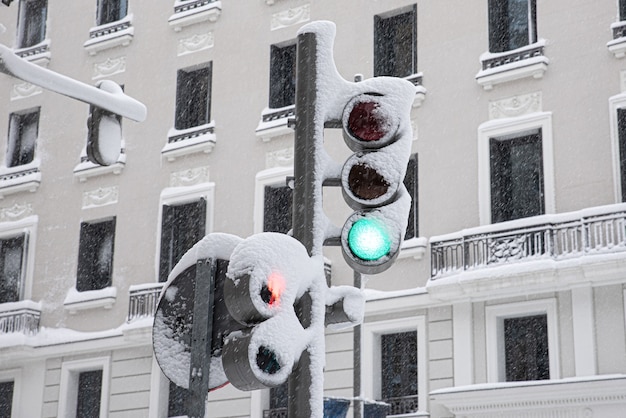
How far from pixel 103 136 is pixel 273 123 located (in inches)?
648

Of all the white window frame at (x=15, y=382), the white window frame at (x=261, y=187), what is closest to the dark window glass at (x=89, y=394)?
the white window frame at (x=15, y=382)

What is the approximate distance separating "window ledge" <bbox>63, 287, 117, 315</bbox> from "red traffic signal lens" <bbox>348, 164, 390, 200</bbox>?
20.5 meters

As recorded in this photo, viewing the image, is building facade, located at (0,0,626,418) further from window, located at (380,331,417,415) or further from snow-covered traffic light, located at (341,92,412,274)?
snow-covered traffic light, located at (341,92,412,274)

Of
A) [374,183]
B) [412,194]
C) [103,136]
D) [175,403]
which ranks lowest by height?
[374,183]

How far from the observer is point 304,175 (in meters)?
4.06

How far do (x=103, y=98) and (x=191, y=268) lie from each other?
8.32 feet

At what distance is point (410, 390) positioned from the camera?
20188mm

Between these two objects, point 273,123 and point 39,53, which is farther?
point 39,53

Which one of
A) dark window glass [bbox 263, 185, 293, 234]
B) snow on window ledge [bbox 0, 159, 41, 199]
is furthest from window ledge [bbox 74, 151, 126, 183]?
dark window glass [bbox 263, 185, 293, 234]

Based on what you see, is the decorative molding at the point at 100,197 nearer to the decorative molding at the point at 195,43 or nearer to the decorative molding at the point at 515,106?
the decorative molding at the point at 195,43

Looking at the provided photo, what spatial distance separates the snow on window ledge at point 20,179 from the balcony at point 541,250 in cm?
1130

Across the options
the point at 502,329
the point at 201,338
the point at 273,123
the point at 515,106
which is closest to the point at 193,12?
the point at 273,123

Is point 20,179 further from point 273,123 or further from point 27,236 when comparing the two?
point 273,123

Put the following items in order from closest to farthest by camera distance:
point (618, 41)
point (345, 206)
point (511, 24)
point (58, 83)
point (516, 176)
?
point (58, 83), point (618, 41), point (516, 176), point (511, 24), point (345, 206)
